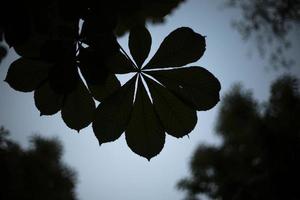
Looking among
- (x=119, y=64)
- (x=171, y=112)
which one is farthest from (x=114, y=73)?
(x=171, y=112)

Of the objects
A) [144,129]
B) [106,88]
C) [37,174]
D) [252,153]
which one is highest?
[252,153]

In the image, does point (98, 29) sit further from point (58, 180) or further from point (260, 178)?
point (58, 180)

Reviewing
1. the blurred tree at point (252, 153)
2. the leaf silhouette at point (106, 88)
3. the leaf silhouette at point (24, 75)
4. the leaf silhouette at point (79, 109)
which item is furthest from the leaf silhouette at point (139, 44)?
the blurred tree at point (252, 153)

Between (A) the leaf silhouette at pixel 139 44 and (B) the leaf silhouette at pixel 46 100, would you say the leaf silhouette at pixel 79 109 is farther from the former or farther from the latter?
(A) the leaf silhouette at pixel 139 44

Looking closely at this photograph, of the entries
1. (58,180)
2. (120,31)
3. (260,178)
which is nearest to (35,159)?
(58,180)

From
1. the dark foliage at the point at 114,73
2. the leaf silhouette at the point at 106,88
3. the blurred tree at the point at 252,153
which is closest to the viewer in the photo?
the dark foliage at the point at 114,73

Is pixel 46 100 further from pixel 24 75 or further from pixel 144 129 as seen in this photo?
pixel 144 129

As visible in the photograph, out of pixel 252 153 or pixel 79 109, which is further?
pixel 252 153
